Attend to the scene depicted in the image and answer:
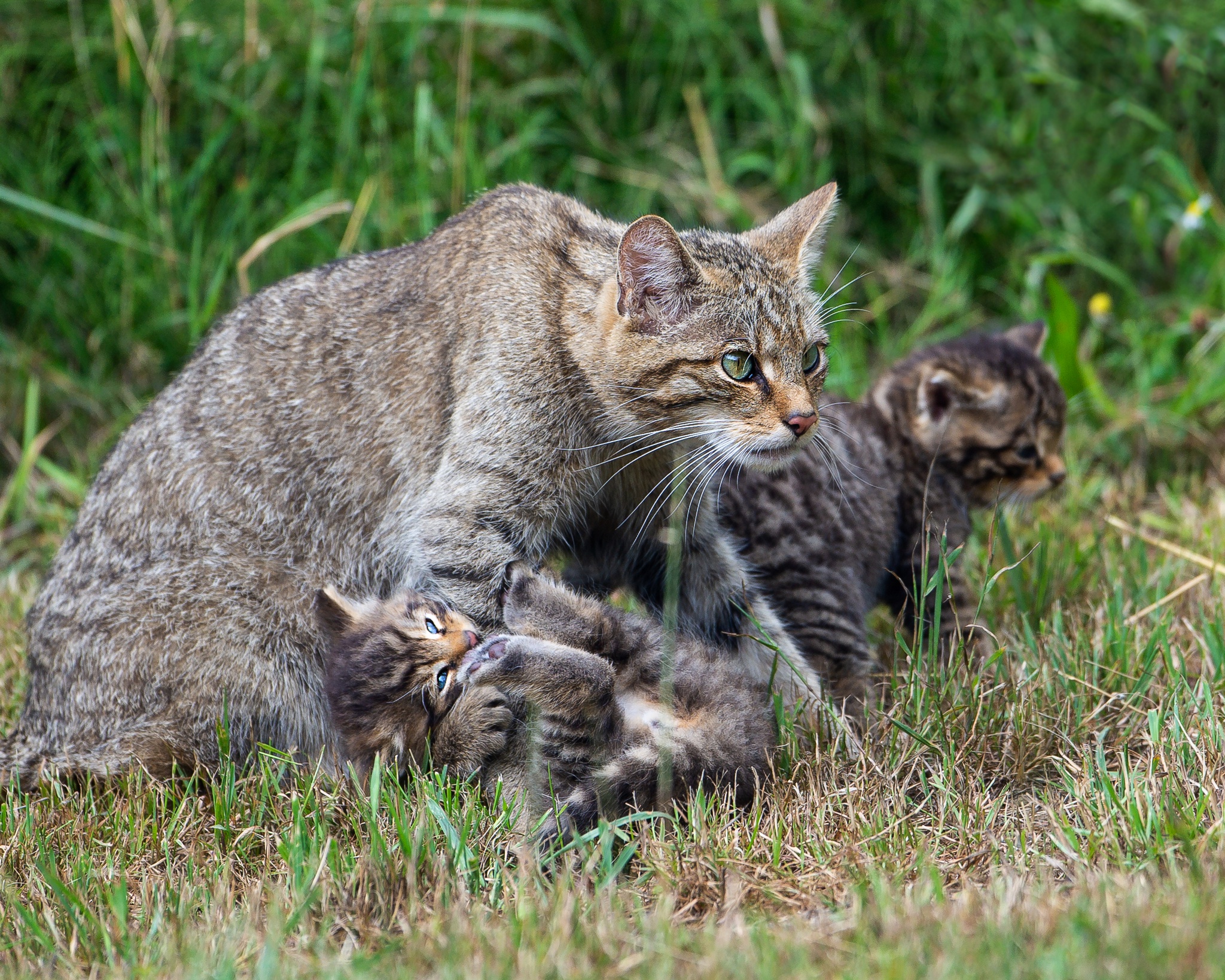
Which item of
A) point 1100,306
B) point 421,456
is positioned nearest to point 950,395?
point 1100,306

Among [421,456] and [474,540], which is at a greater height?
[421,456]

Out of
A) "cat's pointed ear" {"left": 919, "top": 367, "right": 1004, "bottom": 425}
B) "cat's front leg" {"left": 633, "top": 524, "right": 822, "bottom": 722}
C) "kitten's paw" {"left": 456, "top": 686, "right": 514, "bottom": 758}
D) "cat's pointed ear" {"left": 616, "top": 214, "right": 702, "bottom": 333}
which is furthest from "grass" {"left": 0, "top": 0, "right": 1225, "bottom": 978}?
"cat's pointed ear" {"left": 616, "top": 214, "right": 702, "bottom": 333}

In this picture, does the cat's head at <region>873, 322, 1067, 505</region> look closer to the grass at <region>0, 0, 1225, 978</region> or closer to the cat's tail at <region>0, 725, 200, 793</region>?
the grass at <region>0, 0, 1225, 978</region>

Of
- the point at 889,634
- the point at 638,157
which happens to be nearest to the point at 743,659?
the point at 889,634

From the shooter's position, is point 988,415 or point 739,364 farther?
point 988,415

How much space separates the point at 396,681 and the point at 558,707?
21.6 inches

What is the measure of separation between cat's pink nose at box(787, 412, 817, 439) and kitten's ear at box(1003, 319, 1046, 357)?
1.75 metres

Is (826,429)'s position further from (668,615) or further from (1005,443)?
(668,615)

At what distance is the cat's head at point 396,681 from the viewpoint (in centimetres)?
355

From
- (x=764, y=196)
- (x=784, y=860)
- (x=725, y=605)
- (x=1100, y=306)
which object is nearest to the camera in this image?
(x=784, y=860)

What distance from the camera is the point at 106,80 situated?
6.13 metres

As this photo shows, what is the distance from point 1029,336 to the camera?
511 cm

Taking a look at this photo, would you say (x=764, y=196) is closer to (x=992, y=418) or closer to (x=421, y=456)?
(x=992, y=418)

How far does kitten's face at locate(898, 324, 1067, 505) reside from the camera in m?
4.67
